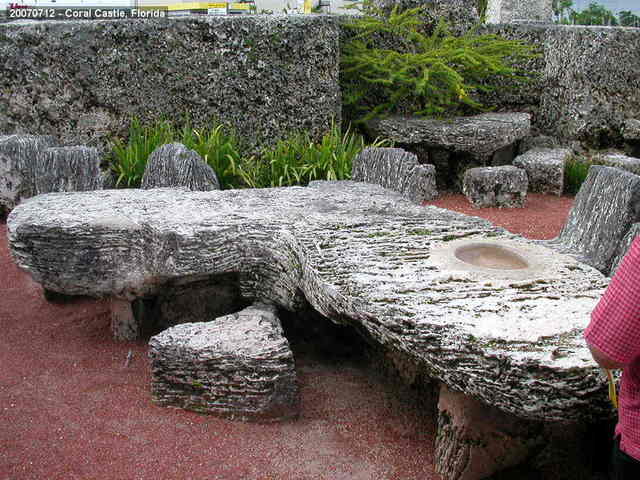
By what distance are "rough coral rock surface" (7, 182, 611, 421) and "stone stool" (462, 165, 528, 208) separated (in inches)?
62.9

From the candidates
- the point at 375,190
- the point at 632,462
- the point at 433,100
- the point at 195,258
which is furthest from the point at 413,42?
the point at 632,462

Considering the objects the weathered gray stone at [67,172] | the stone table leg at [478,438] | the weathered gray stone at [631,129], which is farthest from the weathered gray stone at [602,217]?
the weathered gray stone at [631,129]

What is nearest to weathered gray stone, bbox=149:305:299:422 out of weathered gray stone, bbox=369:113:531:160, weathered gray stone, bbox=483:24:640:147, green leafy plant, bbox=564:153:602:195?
weathered gray stone, bbox=369:113:531:160

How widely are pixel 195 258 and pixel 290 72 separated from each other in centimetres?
275

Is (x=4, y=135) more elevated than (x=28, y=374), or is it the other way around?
(x=4, y=135)

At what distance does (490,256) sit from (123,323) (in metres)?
1.74

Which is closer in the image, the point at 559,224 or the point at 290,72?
the point at 559,224

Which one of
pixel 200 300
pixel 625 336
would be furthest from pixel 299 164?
pixel 625 336

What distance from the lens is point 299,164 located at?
5051 mm

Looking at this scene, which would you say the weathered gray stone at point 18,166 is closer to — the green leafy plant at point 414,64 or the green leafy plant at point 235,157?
the green leafy plant at point 235,157

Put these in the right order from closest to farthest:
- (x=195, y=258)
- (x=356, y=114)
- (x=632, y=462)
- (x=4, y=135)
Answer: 1. (x=632, y=462)
2. (x=195, y=258)
3. (x=4, y=135)
4. (x=356, y=114)

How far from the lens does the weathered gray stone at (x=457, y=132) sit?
542cm

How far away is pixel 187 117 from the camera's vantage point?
5.15 meters

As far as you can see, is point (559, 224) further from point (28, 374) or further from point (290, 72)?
→ point (28, 374)
